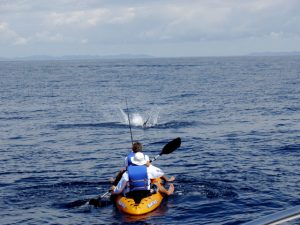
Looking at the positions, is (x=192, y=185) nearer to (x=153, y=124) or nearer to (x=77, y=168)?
(x=77, y=168)

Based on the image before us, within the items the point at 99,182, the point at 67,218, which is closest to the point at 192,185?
the point at 99,182

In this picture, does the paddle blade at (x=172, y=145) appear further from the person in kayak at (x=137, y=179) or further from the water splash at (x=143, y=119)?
the water splash at (x=143, y=119)

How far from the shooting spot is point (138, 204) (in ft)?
47.8

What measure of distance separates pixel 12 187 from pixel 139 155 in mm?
6401

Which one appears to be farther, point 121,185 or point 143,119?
point 143,119

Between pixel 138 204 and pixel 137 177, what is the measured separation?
3.08 ft

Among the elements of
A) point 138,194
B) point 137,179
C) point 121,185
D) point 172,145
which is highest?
point 172,145

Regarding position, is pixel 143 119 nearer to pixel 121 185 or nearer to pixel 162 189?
pixel 162 189

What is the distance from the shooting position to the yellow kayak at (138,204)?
1445 centimetres

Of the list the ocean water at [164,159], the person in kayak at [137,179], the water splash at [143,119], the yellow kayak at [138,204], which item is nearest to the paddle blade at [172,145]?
the ocean water at [164,159]

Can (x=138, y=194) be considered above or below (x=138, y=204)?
above

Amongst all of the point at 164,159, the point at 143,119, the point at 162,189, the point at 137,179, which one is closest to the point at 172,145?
the point at 162,189

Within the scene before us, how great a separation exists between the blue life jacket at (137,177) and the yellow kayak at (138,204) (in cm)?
45

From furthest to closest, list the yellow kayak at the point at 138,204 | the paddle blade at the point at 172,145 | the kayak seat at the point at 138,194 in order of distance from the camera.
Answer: the paddle blade at the point at 172,145 → the kayak seat at the point at 138,194 → the yellow kayak at the point at 138,204
